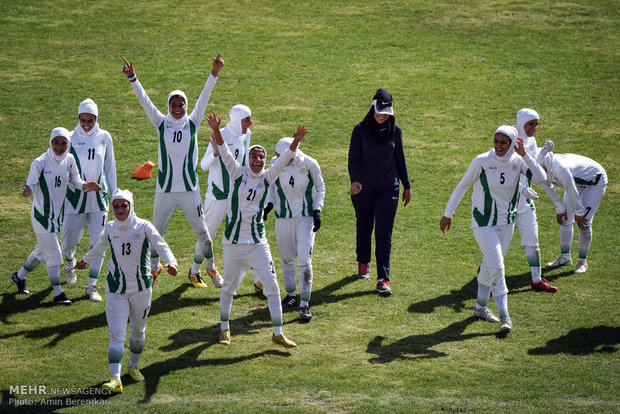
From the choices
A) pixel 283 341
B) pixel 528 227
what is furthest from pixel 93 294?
pixel 528 227

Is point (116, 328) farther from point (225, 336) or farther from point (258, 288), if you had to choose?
point (258, 288)

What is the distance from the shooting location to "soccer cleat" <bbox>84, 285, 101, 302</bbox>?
11469 mm

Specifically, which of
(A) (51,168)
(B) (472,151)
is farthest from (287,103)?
(A) (51,168)

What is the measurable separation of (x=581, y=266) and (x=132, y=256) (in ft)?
24.4

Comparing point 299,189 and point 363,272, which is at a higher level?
point 299,189

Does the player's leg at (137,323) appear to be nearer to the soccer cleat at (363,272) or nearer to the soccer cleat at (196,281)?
the soccer cleat at (196,281)

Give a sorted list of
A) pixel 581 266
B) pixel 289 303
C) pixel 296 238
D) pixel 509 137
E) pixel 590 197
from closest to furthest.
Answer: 1. pixel 509 137
2. pixel 296 238
3. pixel 289 303
4. pixel 581 266
5. pixel 590 197

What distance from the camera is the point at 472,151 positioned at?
18.1 m

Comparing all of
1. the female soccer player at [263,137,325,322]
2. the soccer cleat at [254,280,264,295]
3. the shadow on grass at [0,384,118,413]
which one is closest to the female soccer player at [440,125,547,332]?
the female soccer player at [263,137,325,322]

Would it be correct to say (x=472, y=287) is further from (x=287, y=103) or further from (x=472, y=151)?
(x=287, y=103)

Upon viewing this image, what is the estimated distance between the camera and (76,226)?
38.6 feet

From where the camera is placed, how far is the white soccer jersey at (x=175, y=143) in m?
11.4

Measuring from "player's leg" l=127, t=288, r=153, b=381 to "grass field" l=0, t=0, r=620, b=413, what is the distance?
0.19m

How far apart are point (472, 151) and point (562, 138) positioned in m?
2.39
